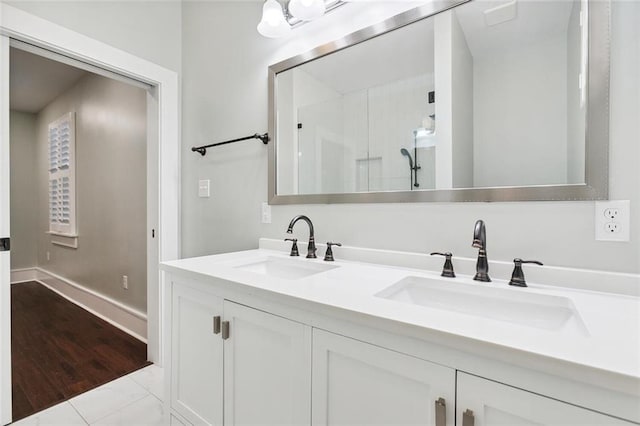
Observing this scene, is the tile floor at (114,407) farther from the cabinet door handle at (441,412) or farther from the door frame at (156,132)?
the cabinet door handle at (441,412)

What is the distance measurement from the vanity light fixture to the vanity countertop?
1.17 meters

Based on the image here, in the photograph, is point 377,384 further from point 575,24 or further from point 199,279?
point 575,24

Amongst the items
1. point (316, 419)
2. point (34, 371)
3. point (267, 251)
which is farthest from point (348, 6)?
point (34, 371)

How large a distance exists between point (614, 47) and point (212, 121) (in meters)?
1.96

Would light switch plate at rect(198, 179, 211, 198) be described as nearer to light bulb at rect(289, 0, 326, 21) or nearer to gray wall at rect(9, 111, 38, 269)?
light bulb at rect(289, 0, 326, 21)

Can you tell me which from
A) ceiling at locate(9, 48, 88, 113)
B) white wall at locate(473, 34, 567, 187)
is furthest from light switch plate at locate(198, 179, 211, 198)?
ceiling at locate(9, 48, 88, 113)

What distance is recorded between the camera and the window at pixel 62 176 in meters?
3.51

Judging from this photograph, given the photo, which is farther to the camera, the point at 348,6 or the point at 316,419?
the point at 348,6

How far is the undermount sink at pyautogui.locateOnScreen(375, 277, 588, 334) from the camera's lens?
812 mm

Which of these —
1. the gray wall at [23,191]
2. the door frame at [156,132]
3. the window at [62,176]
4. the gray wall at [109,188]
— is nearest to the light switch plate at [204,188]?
the door frame at [156,132]

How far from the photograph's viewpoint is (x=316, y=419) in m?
0.79

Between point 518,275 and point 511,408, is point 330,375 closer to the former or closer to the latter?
point 511,408

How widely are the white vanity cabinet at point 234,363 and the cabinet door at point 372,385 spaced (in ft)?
0.17

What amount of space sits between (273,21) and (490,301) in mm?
1536
